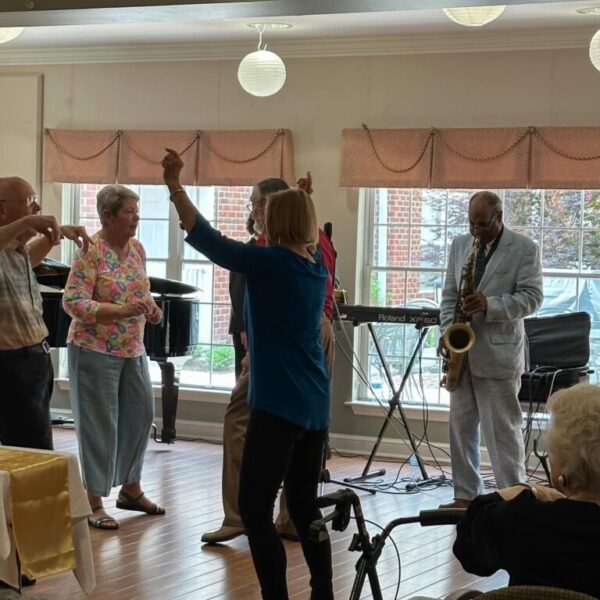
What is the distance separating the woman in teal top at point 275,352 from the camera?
3.32 m

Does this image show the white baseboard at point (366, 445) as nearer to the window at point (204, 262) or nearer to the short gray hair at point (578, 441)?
the window at point (204, 262)

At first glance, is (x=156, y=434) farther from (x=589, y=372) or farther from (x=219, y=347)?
(x=589, y=372)

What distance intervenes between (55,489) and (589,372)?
4139 millimetres

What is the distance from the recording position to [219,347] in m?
8.24

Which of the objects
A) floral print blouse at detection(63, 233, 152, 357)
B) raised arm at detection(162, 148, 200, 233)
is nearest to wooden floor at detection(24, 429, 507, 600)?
floral print blouse at detection(63, 233, 152, 357)

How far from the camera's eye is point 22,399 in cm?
407

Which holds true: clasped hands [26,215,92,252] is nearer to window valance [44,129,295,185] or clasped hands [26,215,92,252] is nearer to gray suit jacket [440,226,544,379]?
gray suit jacket [440,226,544,379]

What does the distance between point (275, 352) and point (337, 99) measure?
15.0 feet

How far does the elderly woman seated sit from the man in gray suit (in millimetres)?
3038

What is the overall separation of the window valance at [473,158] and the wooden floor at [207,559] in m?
2.23

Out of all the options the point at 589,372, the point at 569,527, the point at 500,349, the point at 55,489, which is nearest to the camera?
the point at 569,527

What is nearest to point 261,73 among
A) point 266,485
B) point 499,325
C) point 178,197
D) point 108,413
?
point 499,325

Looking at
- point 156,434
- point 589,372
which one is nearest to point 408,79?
point 589,372

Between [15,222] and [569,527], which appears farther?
[15,222]
